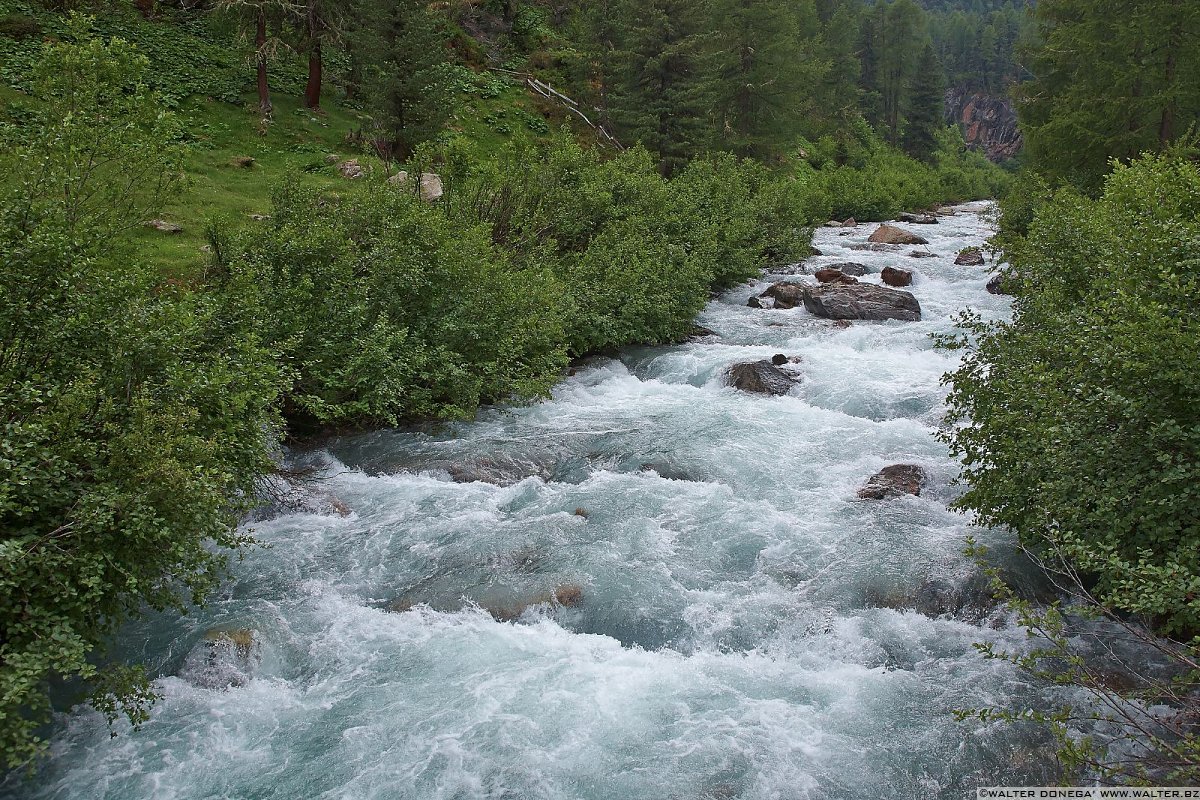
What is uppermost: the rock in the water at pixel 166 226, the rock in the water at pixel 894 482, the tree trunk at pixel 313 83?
the tree trunk at pixel 313 83

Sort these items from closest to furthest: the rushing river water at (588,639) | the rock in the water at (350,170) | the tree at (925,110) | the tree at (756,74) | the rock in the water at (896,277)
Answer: the rushing river water at (588,639) → the rock in the water at (350,170) → the rock in the water at (896,277) → the tree at (756,74) → the tree at (925,110)

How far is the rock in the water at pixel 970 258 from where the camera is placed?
3168 cm

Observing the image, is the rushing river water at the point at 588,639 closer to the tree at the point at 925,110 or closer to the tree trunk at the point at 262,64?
the tree trunk at the point at 262,64

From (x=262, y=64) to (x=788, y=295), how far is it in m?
20.9

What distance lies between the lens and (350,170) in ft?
87.6

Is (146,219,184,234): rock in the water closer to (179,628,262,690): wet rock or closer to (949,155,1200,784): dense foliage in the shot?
(179,628,262,690): wet rock

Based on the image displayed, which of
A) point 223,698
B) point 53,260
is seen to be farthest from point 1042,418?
point 53,260

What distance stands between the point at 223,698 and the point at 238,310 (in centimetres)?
489

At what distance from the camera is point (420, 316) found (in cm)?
1516

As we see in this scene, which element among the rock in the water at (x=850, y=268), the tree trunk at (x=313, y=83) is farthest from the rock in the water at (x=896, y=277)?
the tree trunk at (x=313, y=83)

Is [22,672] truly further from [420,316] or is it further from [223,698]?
[420,316]

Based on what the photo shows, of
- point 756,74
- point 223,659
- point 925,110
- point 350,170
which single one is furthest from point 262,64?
point 925,110

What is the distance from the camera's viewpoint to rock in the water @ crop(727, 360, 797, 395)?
17.6 m

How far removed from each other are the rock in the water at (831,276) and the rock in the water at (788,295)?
2.35 m
